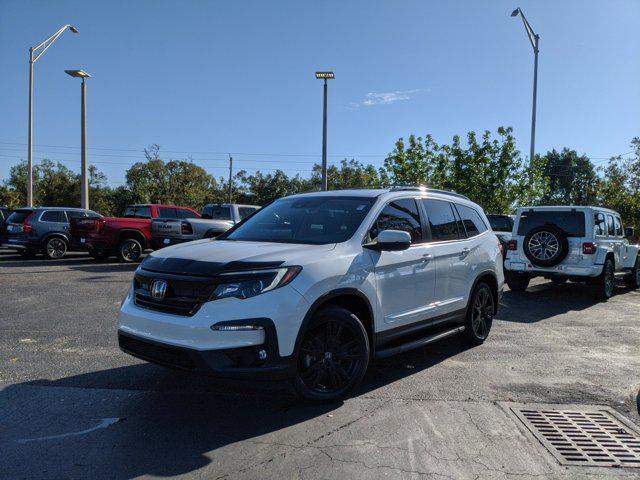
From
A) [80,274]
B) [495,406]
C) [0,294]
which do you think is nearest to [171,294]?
[495,406]

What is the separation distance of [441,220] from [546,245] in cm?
562

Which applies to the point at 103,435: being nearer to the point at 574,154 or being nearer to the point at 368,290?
the point at 368,290

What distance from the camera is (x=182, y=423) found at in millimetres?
→ 3783

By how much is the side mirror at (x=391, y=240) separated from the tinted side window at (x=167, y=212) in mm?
14497

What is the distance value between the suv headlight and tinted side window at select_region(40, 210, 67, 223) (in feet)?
48.5

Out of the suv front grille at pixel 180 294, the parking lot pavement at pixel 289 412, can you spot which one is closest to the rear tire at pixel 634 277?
the parking lot pavement at pixel 289 412

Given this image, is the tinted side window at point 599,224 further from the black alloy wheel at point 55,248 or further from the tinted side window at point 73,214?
the black alloy wheel at point 55,248

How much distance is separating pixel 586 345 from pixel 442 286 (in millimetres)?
2562

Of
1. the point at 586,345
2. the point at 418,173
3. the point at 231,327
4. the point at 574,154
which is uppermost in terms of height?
the point at 574,154

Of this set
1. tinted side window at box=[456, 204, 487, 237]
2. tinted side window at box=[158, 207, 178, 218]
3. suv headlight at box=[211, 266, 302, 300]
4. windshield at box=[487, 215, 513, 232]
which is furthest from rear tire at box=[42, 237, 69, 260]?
suv headlight at box=[211, 266, 302, 300]

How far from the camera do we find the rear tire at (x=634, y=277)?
40.5 feet

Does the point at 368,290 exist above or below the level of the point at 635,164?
below

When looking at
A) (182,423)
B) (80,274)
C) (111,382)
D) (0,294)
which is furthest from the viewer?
(80,274)

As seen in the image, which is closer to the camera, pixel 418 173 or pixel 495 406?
pixel 495 406
